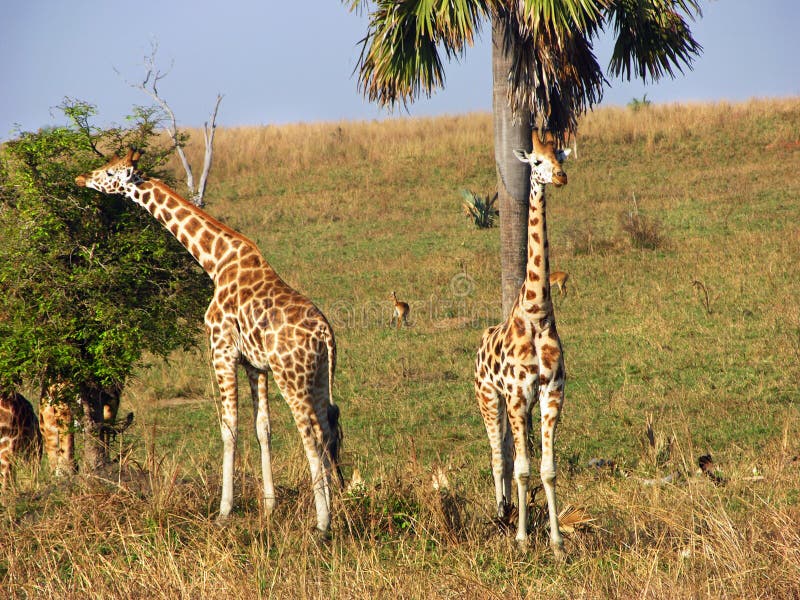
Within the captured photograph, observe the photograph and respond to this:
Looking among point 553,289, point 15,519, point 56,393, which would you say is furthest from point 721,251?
point 15,519

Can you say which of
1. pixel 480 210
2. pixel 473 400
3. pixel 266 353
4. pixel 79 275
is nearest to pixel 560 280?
pixel 473 400

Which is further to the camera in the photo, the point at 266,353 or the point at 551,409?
the point at 266,353

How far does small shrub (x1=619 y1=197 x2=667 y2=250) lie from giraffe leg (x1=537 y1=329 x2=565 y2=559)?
17517 millimetres

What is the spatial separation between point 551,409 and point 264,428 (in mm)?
2594

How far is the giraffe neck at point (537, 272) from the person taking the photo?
7.28 metres

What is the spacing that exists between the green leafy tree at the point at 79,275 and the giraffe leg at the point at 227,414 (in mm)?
1979

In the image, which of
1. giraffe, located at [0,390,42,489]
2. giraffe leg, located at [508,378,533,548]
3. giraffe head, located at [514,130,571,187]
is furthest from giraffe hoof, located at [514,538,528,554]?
giraffe, located at [0,390,42,489]

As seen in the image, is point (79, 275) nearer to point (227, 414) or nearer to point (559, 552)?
point (227, 414)

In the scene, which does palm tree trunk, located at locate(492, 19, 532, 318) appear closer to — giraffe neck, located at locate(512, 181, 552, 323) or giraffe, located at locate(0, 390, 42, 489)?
giraffe neck, located at locate(512, 181, 552, 323)

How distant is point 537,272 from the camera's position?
24.0 feet

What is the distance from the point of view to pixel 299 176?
37.2 m

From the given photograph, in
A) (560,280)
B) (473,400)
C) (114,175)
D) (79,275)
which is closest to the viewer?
(114,175)

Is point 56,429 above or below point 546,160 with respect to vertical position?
below

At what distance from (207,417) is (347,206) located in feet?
59.7
